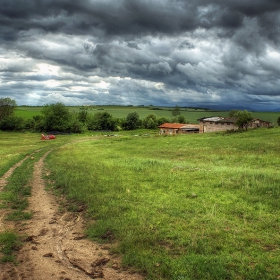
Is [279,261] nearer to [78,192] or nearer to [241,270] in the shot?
[241,270]

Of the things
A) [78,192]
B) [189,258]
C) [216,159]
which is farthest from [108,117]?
[189,258]

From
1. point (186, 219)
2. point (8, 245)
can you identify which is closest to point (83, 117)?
point (186, 219)

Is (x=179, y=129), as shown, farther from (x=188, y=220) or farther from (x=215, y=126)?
(x=188, y=220)

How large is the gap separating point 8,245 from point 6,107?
315 ft

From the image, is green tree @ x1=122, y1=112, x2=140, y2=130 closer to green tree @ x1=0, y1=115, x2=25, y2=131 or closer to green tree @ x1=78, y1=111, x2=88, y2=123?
green tree @ x1=78, y1=111, x2=88, y2=123

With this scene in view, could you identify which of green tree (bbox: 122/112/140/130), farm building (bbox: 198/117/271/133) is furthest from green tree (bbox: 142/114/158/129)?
farm building (bbox: 198/117/271/133)

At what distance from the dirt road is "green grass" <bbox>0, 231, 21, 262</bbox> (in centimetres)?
23

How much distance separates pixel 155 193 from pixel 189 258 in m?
6.40

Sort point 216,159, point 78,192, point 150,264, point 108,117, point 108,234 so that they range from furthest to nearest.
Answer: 1. point 108,117
2. point 216,159
3. point 78,192
4. point 108,234
5. point 150,264

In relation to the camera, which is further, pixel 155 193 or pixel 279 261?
pixel 155 193

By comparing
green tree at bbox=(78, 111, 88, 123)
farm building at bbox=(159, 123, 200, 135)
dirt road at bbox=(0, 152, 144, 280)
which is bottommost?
dirt road at bbox=(0, 152, 144, 280)

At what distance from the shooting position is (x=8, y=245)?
8773 mm

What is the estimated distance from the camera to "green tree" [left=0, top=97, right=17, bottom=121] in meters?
93.8

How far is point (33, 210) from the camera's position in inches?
495
